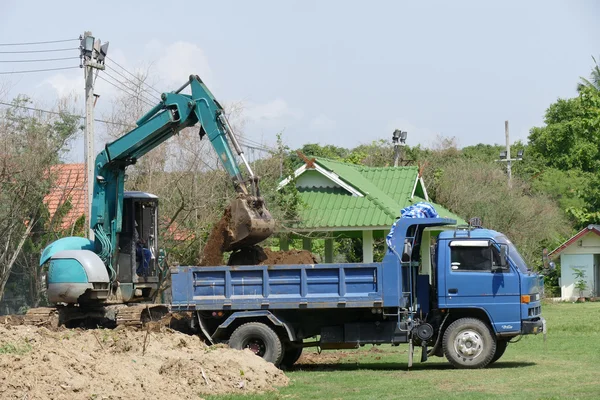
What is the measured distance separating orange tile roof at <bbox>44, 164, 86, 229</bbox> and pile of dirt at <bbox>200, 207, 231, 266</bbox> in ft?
35.4

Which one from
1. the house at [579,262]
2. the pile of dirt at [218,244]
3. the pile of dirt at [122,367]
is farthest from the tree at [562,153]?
the pile of dirt at [122,367]

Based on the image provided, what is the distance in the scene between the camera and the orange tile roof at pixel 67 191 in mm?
29567

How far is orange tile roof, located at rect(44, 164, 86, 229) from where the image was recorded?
29.6m

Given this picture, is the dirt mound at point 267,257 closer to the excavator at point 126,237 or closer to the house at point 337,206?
the excavator at point 126,237

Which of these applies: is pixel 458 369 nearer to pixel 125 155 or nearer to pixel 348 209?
pixel 125 155

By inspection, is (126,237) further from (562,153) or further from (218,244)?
(562,153)

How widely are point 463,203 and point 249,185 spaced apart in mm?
33055

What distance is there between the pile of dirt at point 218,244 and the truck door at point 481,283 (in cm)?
425

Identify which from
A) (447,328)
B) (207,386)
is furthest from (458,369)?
(207,386)

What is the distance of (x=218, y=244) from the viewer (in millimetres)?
19391

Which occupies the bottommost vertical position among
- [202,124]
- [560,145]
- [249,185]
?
[249,185]

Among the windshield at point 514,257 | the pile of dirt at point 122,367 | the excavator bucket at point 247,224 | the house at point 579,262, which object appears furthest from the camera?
the house at point 579,262

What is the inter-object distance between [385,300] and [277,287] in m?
2.01

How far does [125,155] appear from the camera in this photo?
21.7 m
